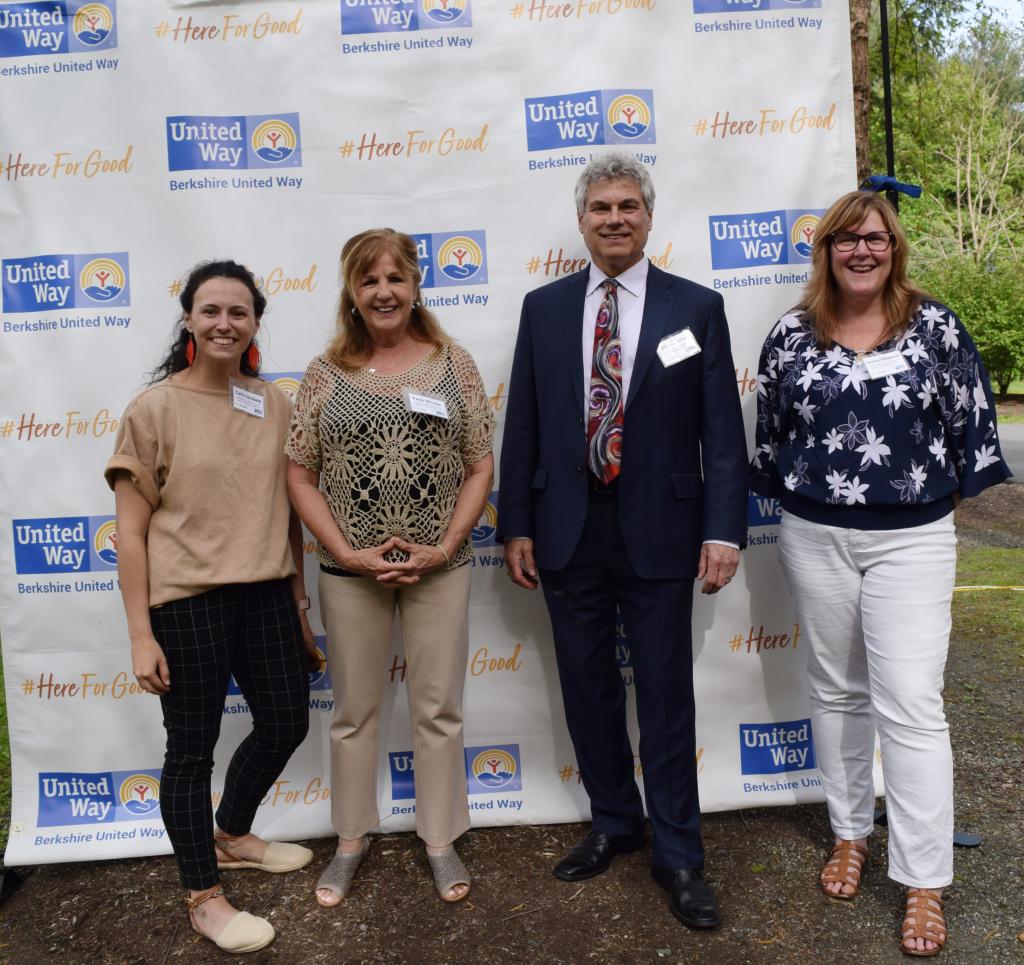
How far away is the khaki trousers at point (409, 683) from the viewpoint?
2.38m

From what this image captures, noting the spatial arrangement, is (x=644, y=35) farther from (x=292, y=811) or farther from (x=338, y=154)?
(x=292, y=811)

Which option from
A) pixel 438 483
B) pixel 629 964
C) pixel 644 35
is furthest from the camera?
pixel 644 35

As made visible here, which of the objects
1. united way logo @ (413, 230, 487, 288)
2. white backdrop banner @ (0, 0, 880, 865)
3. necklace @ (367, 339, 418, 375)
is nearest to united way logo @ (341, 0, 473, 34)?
white backdrop banner @ (0, 0, 880, 865)

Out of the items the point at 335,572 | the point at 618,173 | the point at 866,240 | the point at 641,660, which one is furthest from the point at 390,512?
the point at 866,240

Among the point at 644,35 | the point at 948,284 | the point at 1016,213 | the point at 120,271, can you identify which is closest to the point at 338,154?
the point at 120,271

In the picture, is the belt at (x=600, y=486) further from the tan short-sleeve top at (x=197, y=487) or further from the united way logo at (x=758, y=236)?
the united way logo at (x=758, y=236)

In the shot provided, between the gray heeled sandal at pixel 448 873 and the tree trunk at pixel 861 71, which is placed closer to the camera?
the gray heeled sandal at pixel 448 873

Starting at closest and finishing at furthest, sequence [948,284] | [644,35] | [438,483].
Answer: [438,483]
[644,35]
[948,284]

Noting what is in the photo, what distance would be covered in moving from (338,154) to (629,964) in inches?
101

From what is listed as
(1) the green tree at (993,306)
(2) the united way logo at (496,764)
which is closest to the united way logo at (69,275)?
(2) the united way logo at (496,764)

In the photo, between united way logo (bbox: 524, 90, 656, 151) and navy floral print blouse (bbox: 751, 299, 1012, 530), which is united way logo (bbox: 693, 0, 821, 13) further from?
navy floral print blouse (bbox: 751, 299, 1012, 530)

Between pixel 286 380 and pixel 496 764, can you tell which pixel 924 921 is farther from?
pixel 286 380

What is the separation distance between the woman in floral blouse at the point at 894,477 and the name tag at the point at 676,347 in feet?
0.92

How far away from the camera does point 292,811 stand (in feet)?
9.66
